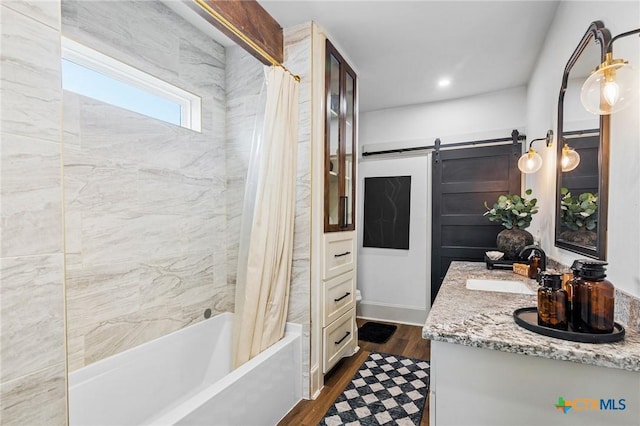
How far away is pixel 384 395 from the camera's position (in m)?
2.03

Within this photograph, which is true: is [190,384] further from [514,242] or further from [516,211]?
[516,211]

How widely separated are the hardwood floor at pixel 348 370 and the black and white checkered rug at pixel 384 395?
5 cm

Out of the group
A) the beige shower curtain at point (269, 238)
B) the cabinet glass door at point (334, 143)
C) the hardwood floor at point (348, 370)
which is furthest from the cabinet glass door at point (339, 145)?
the hardwood floor at point (348, 370)

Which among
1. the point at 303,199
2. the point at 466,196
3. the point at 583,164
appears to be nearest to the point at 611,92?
the point at 583,164

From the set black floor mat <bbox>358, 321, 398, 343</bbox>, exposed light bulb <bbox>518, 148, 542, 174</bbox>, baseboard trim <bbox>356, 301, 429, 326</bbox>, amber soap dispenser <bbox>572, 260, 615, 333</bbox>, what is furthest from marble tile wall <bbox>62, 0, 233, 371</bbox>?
exposed light bulb <bbox>518, 148, 542, 174</bbox>

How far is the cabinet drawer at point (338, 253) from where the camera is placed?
215cm

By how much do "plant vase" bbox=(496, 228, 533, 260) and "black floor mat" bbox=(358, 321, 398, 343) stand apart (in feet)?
4.65

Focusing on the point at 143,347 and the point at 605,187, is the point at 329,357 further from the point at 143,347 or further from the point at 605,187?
the point at 605,187

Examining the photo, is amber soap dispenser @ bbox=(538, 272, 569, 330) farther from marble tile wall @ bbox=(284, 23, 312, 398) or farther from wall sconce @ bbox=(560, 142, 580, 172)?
marble tile wall @ bbox=(284, 23, 312, 398)

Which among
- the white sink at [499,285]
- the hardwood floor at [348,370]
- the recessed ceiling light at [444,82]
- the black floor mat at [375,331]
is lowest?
the black floor mat at [375,331]

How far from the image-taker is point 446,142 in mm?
3346

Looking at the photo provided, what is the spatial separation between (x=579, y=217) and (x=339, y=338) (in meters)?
1.72

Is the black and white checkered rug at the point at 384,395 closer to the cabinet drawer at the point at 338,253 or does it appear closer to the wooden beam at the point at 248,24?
the cabinet drawer at the point at 338,253

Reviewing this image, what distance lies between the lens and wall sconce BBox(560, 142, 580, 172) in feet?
5.05
